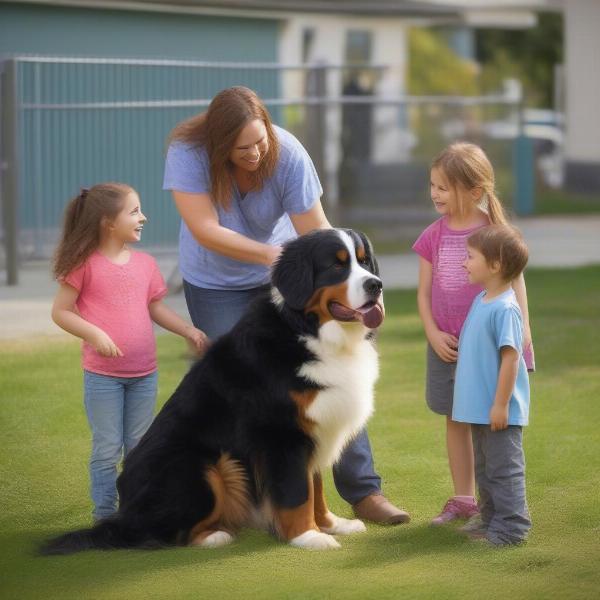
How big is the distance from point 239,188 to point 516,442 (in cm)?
174

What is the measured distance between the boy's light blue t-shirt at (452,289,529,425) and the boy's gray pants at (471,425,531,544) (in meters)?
0.09

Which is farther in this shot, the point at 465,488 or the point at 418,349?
the point at 418,349

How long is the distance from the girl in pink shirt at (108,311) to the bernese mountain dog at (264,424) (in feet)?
1.48

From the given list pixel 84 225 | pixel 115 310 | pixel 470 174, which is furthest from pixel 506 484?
pixel 84 225

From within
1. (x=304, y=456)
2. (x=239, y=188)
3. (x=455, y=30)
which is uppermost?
(x=455, y=30)

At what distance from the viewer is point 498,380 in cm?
552

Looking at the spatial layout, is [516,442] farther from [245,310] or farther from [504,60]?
[504,60]

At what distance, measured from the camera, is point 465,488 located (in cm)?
615

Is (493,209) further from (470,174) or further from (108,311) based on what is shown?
(108,311)

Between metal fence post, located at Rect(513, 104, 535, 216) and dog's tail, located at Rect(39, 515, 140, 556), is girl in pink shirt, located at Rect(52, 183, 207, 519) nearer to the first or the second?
dog's tail, located at Rect(39, 515, 140, 556)

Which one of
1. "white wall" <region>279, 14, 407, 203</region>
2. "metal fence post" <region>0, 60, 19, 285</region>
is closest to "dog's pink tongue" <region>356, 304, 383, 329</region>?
"metal fence post" <region>0, 60, 19, 285</region>

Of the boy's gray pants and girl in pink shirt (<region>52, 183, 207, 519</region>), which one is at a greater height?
girl in pink shirt (<region>52, 183, 207, 519</region>)

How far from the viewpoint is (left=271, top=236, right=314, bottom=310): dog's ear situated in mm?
5395

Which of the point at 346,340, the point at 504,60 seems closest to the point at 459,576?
the point at 346,340
